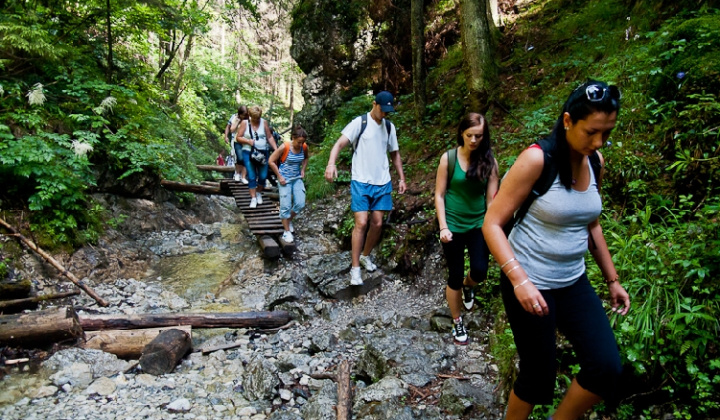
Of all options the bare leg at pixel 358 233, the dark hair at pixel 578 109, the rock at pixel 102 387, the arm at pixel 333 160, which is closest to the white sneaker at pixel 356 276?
the bare leg at pixel 358 233

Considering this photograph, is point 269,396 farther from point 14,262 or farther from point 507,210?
point 14,262

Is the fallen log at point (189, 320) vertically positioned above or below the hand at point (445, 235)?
below

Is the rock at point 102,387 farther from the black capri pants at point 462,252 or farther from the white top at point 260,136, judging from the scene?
the white top at point 260,136

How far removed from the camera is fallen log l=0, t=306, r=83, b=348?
477 centimetres

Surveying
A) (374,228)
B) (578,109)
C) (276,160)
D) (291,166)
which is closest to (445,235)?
(578,109)

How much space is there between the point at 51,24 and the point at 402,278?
943 cm

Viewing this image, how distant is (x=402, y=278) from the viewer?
6.09 metres

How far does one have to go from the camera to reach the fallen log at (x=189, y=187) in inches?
423

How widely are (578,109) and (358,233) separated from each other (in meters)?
3.90

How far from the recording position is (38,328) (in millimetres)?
4832

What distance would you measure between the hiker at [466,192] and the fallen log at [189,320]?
278 centimetres

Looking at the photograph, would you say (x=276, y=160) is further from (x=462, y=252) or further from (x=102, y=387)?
(x=462, y=252)

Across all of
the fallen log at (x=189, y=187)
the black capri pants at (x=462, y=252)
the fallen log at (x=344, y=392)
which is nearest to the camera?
the fallen log at (x=344, y=392)

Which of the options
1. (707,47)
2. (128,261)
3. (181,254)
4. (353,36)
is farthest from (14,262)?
(353,36)
